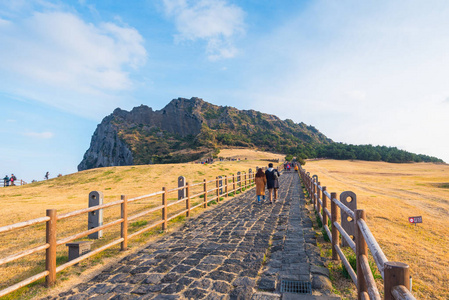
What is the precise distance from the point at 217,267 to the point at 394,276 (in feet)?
11.1

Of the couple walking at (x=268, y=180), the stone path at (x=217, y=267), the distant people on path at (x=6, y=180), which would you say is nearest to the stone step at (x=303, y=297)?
the stone path at (x=217, y=267)

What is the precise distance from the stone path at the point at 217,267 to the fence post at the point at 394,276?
194 centimetres

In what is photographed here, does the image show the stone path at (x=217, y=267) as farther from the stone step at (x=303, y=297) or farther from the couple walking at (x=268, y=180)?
the couple walking at (x=268, y=180)

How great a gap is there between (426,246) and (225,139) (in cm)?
14928

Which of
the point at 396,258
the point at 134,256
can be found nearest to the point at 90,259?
the point at 134,256

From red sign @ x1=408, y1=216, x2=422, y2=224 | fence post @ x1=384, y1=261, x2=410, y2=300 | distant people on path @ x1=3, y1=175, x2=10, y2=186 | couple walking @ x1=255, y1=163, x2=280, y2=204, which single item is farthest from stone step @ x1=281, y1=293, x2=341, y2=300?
distant people on path @ x1=3, y1=175, x2=10, y2=186

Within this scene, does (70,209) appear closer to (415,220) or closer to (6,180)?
(415,220)

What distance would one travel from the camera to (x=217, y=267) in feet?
15.1

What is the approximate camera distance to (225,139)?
156 metres

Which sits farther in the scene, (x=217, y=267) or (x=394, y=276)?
(x=217, y=267)

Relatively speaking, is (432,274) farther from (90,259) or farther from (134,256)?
(90,259)

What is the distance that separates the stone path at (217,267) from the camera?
3.71 metres

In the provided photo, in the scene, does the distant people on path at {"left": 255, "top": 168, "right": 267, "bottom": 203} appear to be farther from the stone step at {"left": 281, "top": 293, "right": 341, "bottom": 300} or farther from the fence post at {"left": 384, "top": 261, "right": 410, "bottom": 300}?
the fence post at {"left": 384, "top": 261, "right": 410, "bottom": 300}

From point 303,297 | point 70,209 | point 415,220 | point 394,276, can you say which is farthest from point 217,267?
point 70,209
